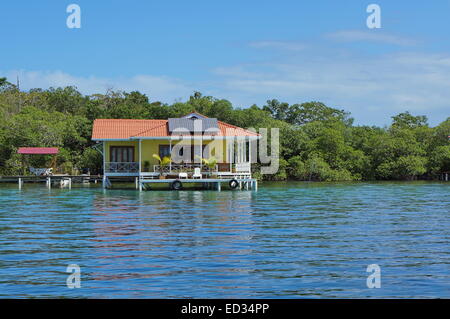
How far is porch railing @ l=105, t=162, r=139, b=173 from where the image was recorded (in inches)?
1555

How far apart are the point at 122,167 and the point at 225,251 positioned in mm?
26733

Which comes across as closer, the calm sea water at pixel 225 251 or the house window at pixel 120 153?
the calm sea water at pixel 225 251

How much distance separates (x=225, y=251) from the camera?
45.3ft

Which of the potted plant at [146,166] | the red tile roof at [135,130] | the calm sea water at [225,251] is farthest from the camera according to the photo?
the potted plant at [146,166]

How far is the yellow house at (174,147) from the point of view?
37.1 meters

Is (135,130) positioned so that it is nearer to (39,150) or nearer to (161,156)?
(161,156)

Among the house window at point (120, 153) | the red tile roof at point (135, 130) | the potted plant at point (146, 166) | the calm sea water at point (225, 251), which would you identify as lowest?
the calm sea water at point (225, 251)

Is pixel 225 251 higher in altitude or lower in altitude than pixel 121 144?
lower

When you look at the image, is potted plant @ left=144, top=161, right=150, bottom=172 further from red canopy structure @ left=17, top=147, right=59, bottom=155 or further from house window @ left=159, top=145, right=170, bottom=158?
red canopy structure @ left=17, top=147, right=59, bottom=155

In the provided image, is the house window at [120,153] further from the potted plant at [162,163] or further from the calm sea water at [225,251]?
the calm sea water at [225,251]

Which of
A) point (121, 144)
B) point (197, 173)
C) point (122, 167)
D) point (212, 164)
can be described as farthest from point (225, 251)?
point (121, 144)

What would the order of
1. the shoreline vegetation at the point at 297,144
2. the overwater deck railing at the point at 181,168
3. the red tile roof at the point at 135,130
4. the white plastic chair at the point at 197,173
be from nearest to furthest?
the white plastic chair at the point at 197,173 < the overwater deck railing at the point at 181,168 < the red tile roof at the point at 135,130 < the shoreline vegetation at the point at 297,144

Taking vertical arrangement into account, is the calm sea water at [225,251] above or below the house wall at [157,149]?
below

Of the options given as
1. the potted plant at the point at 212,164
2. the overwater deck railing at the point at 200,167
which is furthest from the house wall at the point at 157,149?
the potted plant at the point at 212,164
